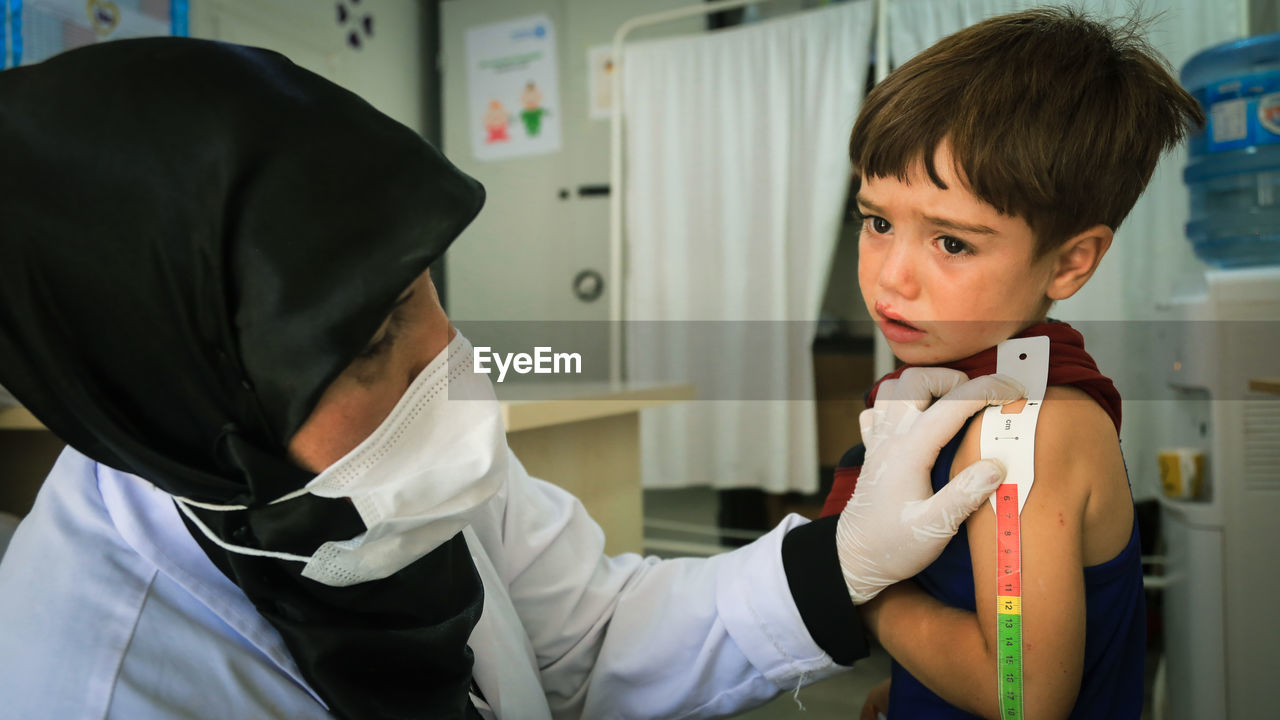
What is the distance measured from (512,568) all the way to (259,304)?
1.55ft

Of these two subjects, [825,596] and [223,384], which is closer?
[223,384]

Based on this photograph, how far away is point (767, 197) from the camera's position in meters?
2.53

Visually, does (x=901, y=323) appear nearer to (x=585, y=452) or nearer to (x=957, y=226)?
(x=957, y=226)

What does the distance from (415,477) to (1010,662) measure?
43cm

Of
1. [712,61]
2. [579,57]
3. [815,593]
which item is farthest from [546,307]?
[579,57]

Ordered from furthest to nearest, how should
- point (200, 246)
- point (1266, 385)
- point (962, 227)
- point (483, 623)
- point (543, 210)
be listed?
point (543, 210), point (1266, 385), point (483, 623), point (962, 227), point (200, 246)

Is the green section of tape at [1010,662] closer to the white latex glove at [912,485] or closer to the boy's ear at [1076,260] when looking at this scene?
the white latex glove at [912,485]

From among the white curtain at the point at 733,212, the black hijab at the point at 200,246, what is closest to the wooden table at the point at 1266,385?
the black hijab at the point at 200,246

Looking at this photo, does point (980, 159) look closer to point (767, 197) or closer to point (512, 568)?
point (512, 568)

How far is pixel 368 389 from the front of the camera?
1.75 feet

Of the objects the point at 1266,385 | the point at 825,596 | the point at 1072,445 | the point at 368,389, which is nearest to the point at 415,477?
the point at 368,389

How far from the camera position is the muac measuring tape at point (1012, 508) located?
54 cm

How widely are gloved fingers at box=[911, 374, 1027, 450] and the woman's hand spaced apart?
280 millimetres

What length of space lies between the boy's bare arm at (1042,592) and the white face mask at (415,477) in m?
0.35
